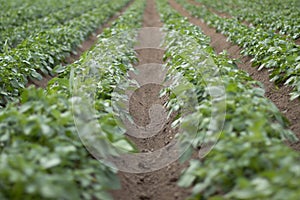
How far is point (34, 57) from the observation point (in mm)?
6746

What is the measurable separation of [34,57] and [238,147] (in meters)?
4.94

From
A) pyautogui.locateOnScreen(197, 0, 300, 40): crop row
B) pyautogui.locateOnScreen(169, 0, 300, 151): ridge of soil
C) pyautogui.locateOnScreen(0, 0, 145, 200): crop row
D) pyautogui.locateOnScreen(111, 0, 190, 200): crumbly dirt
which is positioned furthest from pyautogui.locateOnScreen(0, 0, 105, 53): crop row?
pyautogui.locateOnScreen(197, 0, 300, 40): crop row

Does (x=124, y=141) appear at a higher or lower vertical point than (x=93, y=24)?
higher

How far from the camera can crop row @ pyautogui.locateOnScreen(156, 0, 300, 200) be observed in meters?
2.54

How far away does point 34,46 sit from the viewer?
7246 millimetres

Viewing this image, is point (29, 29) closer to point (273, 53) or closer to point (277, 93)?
point (273, 53)

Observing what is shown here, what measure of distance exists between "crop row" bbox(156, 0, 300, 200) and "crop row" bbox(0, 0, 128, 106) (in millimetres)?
2930

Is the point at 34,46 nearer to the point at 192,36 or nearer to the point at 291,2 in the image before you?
the point at 192,36

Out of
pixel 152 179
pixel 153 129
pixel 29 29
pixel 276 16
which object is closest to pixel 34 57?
pixel 153 129

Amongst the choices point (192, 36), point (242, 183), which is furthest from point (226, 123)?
point (192, 36)

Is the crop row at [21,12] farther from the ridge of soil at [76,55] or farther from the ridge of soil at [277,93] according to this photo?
the ridge of soil at [277,93]

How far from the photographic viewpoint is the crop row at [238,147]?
2538 millimetres

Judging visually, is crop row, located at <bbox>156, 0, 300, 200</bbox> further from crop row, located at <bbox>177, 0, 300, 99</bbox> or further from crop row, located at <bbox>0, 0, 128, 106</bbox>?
crop row, located at <bbox>0, 0, 128, 106</bbox>

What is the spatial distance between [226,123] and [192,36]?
15.0 ft
